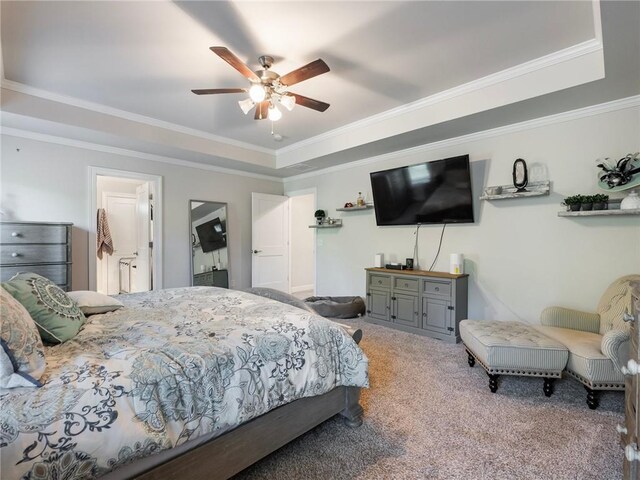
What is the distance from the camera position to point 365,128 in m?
3.92

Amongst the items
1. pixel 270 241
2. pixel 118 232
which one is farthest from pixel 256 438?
pixel 118 232

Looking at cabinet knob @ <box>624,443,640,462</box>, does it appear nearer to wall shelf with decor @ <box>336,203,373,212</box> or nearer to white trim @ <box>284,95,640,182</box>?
white trim @ <box>284,95,640,182</box>

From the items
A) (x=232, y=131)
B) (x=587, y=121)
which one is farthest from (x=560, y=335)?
(x=232, y=131)

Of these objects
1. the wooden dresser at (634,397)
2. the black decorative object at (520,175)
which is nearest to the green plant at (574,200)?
the black decorative object at (520,175)

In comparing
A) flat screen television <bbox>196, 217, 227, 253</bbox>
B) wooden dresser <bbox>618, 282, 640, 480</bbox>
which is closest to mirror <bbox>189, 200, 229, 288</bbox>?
flat screen television <bbox>196, 217, 227, 253</bbox>

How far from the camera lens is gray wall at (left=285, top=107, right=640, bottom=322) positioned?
2812 mm

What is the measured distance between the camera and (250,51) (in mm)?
2477

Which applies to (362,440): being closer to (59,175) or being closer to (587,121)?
(587,121)

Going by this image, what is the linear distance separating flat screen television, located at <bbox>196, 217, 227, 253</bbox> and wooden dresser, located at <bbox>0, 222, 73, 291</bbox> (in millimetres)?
1903

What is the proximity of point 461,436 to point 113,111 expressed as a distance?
451 centimetres

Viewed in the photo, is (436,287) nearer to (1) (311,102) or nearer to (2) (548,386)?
(2) (548,386)

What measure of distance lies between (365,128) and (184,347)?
134 inches

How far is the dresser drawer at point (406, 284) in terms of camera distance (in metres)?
3.79

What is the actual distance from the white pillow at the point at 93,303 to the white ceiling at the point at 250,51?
1905 mm
